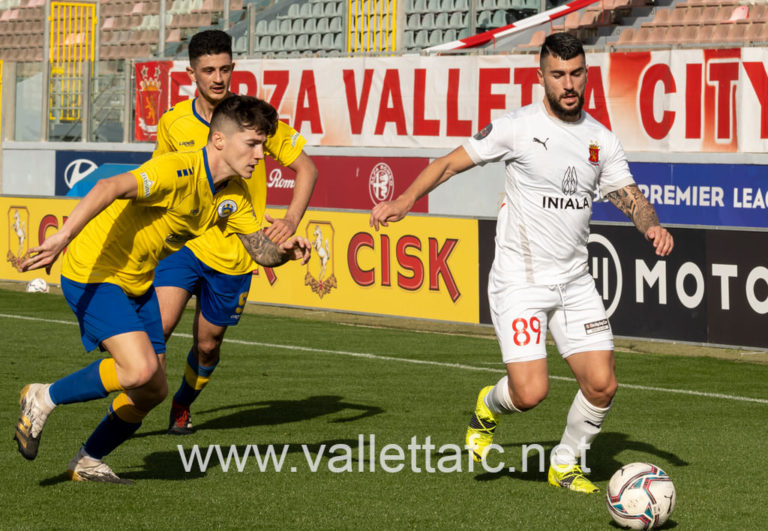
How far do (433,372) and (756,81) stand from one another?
16.4 ft

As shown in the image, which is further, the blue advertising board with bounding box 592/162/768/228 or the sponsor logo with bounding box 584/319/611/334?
the blue advertising board with bounding box 592/162/768/228

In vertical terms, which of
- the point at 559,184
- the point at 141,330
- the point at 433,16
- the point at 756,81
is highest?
the point at 433,16

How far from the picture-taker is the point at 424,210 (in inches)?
654

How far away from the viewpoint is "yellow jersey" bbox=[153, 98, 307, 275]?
784cm

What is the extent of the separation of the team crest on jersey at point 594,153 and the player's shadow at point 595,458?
1717 millimetres

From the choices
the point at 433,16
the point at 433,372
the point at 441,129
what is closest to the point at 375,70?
the point at 441,129

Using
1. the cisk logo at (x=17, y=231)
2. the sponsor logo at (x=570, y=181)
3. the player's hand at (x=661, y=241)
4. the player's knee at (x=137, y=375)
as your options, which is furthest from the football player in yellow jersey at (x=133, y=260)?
the cisk logo at (x=17, y=231)

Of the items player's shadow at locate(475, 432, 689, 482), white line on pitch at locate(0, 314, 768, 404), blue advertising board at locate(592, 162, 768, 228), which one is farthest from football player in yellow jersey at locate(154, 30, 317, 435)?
blue advertising board at locate(592, 162, 768, 228)

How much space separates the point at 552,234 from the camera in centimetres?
651

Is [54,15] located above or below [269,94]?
above

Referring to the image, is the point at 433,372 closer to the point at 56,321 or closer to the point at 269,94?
the point at 56,321

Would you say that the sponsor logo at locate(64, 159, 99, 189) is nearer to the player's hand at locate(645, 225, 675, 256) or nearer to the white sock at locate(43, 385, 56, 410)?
the white sock at locate(43, 385, 56, 410)

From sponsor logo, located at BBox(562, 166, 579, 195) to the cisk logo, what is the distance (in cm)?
1349

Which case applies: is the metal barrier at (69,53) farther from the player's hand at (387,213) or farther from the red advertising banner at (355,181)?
the player's hand at (387,213)
